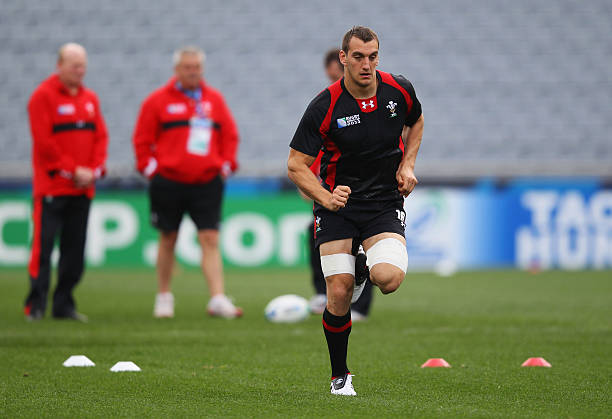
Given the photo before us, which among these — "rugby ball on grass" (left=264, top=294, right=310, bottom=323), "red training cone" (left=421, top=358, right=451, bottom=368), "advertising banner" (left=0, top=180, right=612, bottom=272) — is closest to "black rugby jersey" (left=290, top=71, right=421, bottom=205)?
"red training cone" (left=421, top=358, right=451, bottom=368)

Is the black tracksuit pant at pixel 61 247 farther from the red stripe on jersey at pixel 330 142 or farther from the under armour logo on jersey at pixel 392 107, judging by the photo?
the under armour logo on jersey at pixel 392 107

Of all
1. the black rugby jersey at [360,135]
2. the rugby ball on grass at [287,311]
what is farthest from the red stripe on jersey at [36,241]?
the black rugby jersey at [360,135]

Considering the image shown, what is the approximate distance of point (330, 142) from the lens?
18.2 ft

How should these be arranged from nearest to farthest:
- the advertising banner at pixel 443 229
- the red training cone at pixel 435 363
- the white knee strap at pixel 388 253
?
the white knee strap at pixel 388 253, the red training cone at pixel 435 363, the advertising banner at pixel 443 229

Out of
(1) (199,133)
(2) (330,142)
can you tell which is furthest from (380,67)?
(2) (330,142)

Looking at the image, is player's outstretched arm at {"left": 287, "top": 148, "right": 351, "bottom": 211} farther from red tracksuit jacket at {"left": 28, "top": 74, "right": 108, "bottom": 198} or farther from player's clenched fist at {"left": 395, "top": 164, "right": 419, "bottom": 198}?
red tracksuit jacket at {"left": 28, "top": 74, "right": 108, "bottom": 198}

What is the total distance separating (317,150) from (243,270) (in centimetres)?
1043

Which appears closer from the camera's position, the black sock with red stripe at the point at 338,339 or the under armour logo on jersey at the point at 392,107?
the black sock with red stripe at the point at 338,339

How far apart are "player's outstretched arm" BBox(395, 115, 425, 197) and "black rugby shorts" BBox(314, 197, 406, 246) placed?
0.16 m

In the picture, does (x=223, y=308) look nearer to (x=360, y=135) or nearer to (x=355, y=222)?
(x=355, y=222)

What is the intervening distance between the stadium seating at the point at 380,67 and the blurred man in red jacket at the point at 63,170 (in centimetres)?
995

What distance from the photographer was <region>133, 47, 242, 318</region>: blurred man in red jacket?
934cm

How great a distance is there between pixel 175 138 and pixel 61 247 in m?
1.46

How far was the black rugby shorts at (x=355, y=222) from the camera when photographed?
18.0ft
